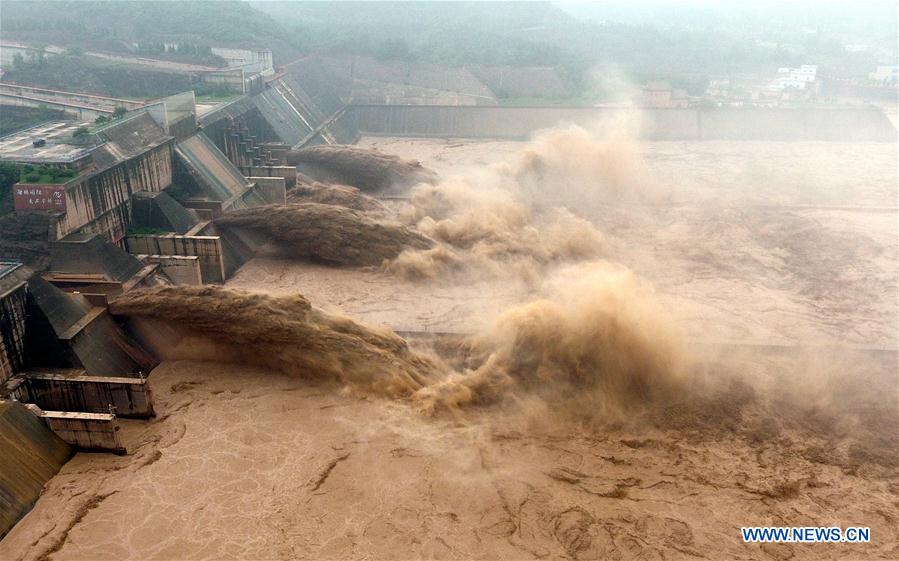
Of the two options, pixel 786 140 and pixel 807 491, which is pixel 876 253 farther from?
pixel 786 140

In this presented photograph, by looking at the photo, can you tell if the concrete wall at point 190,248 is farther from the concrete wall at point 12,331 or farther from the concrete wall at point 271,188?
the concrete wall at point 271,188

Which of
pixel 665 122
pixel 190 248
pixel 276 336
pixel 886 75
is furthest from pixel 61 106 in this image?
pixel 886 75

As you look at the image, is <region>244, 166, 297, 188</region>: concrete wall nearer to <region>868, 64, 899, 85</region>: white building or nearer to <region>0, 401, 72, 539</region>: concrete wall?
<region>0, 401, 72, 539</region>: concrete wall

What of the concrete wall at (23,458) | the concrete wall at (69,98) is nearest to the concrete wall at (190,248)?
the concrete wall at (23,458)

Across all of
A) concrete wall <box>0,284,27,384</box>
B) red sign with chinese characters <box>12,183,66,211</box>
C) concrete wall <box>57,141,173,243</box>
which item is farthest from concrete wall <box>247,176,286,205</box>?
concrete wall <box>0,284,27,384</box>

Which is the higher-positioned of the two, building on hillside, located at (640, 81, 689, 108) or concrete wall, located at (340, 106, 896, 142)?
building on hillside, located at (640, 81, 689, 108)

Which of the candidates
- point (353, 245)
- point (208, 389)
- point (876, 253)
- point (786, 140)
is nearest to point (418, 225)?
point (353, 245)

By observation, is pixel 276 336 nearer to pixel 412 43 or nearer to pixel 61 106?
pixel 61 106
